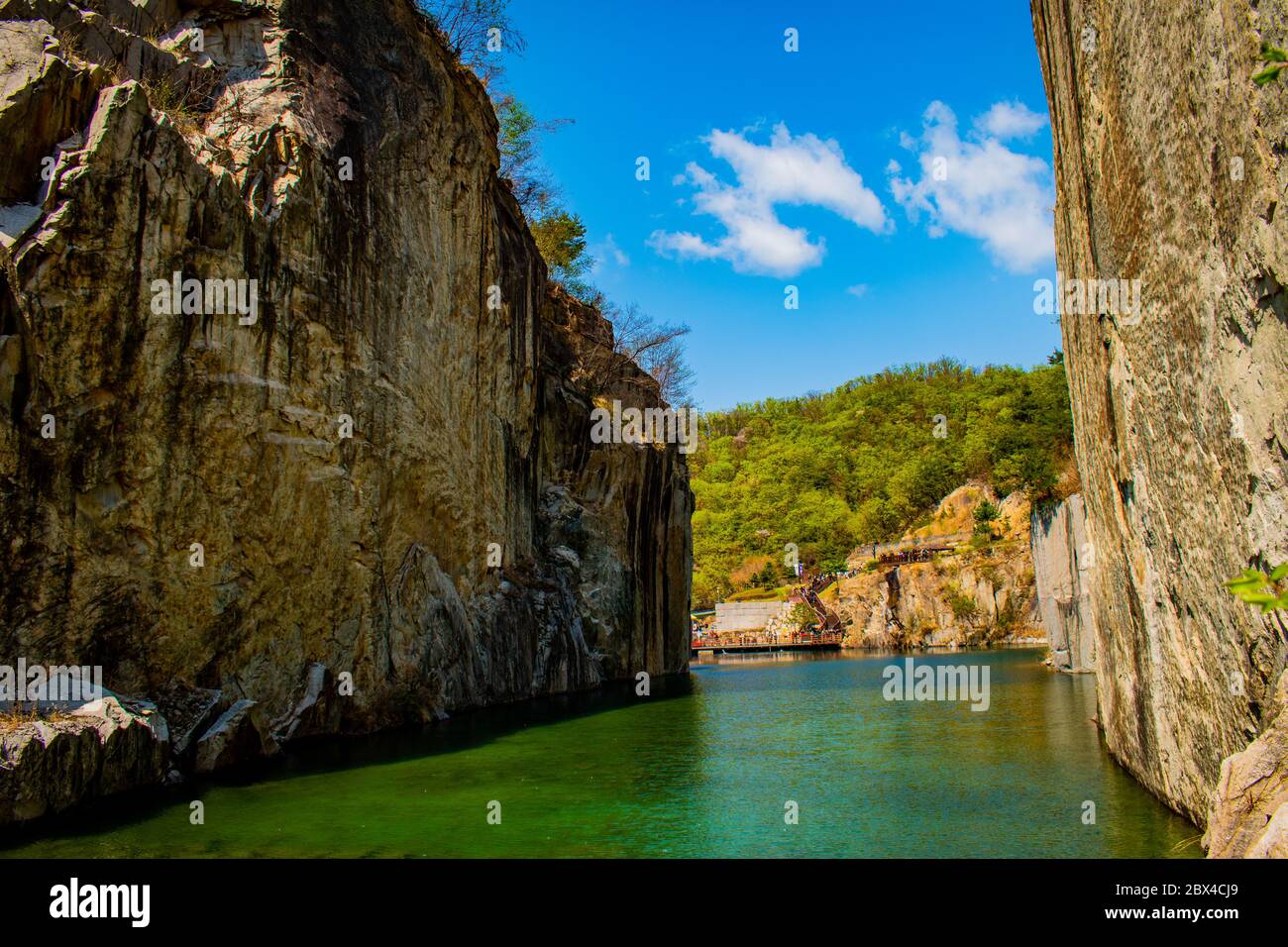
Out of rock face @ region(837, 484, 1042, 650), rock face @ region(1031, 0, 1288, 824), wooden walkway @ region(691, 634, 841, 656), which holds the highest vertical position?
rock face @ region(1031, 0, 1288, 824)

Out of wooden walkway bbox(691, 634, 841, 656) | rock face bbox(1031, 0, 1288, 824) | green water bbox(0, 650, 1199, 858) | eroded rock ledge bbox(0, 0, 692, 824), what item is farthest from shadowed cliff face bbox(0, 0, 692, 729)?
wooden walkway bbox(691, 634, 841, 656)

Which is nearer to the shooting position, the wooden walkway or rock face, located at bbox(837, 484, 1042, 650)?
rock face, located at bbox(837, 484, 1042, 650)

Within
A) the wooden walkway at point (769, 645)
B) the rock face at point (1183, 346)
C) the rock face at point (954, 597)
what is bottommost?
the wooden walkway at point (769, 645)

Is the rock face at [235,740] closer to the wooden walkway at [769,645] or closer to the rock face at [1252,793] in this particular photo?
the rock face at [1252,793]

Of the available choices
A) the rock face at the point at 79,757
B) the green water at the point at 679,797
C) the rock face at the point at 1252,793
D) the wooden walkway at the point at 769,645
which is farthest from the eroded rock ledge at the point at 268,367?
the wooden walkway at the point at 769,645

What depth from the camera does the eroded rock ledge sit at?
11859 mm

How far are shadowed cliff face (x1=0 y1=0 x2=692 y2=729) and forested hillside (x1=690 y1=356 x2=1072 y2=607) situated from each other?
40562 millimetres

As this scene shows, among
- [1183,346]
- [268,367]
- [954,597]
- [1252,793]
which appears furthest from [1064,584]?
[1252,793]

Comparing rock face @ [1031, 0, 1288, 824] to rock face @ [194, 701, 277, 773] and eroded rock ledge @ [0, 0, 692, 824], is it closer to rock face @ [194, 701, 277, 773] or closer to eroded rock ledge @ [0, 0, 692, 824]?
rock face @ [194, 701, 277, 773]

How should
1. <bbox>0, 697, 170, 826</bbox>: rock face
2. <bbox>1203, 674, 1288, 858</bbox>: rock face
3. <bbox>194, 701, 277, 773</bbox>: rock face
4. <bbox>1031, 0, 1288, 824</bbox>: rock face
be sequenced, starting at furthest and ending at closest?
1. <bbox>194, 701, 277, 773</bbox>: rock face
2. <bbox>0, 697, 170, 826</bbox>: rock face
3. <bbox>1031, 0, 1288, 824</bbox>: rock face
4. <bbox>1203, 674, 1288, 858</bbox>: rock face

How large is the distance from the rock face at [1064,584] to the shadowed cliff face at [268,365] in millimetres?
16066

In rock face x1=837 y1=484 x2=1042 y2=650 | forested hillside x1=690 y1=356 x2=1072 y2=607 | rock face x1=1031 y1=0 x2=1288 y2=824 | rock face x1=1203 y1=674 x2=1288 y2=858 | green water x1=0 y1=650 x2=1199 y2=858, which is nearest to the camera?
rock face x1=1203 y1=674 x2=1288 y2=858

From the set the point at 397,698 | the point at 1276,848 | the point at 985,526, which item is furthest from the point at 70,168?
the point at 985,526

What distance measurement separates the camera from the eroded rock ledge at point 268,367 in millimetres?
11859
